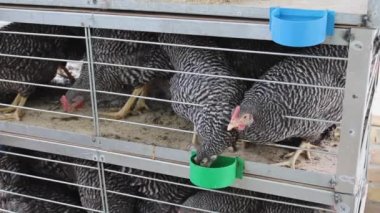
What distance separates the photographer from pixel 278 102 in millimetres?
943

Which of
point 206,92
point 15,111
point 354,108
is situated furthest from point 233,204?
point 15,111

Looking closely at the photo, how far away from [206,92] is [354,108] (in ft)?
1.01

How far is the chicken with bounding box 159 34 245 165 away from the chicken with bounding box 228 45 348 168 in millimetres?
48

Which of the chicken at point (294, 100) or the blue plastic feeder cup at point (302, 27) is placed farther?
the chicken at point (294, 100)

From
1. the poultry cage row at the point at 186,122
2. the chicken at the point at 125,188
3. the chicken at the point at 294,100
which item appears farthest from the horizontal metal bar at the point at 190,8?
the chicken at the point at 125,188

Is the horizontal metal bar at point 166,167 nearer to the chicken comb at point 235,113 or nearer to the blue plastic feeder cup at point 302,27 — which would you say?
the chicken comb at point 235,113

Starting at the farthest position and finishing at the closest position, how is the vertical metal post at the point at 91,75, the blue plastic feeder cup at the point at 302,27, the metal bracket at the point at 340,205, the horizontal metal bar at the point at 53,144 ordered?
the horizontal metal bar at the point at 53,144, the vertical metal post at the point at 91,75, the metal bracket at the point at 340,205, the blue plastic feeder cup at the point at 302,27

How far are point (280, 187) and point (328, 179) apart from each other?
0.09 m

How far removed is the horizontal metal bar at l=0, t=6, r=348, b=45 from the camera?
32.5 inches

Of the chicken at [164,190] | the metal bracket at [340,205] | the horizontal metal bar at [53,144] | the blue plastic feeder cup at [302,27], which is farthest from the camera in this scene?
the chicken at [164,190]

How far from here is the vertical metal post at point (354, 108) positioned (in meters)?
0.77

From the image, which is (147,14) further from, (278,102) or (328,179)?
(328,179)

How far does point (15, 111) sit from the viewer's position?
125 centimetres

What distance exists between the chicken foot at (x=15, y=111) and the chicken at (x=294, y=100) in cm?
60
